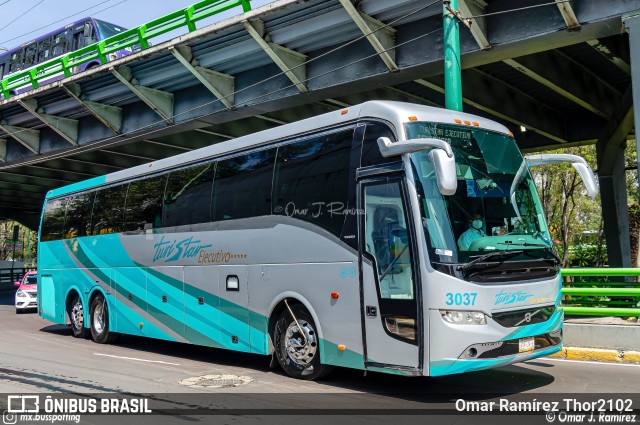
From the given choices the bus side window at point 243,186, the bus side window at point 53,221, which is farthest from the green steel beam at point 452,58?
the bus side window at point 53,221

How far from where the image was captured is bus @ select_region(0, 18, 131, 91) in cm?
2858

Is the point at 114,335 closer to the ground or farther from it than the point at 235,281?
closer to the ground

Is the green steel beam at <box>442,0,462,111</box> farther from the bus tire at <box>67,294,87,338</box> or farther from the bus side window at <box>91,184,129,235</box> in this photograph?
the bus tire at <box>67,294,87,338</box>

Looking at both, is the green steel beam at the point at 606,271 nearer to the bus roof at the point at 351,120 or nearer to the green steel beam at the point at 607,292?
the green steel beam at the point at 607,292

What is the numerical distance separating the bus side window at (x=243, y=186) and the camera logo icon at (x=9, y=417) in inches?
168

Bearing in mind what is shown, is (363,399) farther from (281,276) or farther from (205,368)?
(205,368)

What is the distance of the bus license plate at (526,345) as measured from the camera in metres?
7.32

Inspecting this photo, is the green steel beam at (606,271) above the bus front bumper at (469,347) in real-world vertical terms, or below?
above

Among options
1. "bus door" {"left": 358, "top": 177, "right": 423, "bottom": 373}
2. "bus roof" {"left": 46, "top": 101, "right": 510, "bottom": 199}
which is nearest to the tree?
"bus roof" {"left": 46, "top": 101, "right": 510, "bottom": 199}

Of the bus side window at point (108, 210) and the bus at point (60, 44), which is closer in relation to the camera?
the bus side window at point (108, 210)

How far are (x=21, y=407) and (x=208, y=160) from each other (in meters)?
5.15

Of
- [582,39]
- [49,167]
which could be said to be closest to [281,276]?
[582,39]

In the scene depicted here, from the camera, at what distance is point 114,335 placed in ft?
45.4

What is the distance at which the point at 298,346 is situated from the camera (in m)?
8.85
